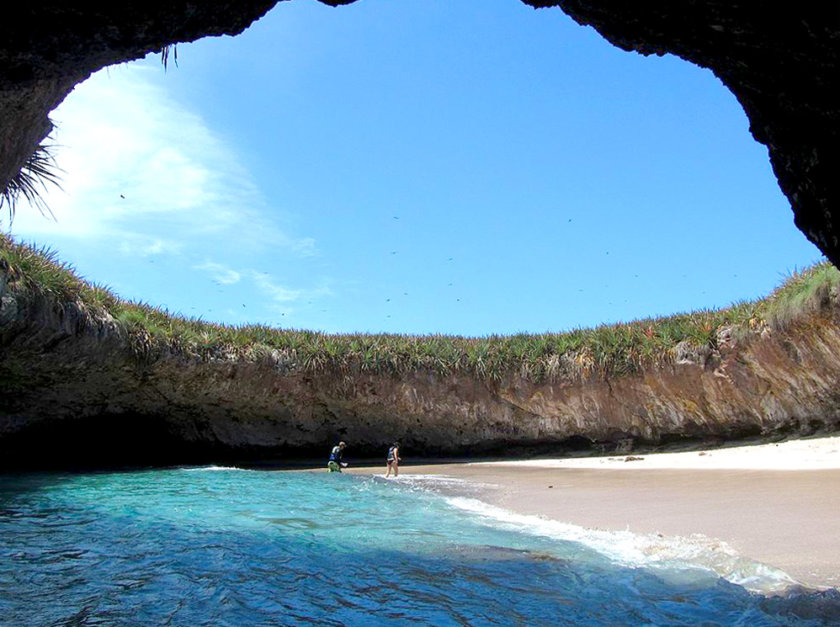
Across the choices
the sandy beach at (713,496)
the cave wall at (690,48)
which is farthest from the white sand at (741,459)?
the cave wall at (690,48)

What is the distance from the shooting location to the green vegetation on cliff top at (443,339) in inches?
490

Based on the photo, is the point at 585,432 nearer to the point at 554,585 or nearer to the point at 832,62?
the point at 554,585

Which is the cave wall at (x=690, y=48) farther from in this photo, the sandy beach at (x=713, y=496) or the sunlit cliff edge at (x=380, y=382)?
the sunlit cliff edge at (x=380, y=382)

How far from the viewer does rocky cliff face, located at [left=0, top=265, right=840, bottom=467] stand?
499 inches

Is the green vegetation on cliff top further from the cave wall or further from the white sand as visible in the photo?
the cave wall

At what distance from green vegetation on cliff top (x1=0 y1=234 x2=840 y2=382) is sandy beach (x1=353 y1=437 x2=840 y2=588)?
8.67 feet

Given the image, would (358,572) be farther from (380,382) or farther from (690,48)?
(380,382)

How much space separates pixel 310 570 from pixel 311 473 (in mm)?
9757

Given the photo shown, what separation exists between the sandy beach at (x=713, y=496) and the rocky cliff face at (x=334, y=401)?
126 centimetres

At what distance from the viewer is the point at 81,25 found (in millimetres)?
2863

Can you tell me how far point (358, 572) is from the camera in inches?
198

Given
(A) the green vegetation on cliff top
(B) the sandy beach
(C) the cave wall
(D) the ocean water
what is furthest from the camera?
(A) the green vegetation on cliff top

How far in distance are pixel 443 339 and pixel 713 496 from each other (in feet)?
37.8

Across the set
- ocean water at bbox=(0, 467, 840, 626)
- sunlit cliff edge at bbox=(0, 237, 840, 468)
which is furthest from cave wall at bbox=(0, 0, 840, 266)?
sunlit cliff edge at bbox=(0, 237, 840, 468)
